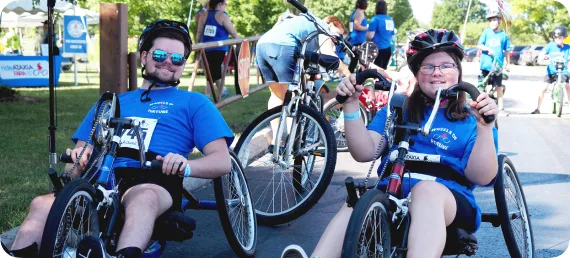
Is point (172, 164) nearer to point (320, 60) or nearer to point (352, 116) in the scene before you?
point (352, 116)

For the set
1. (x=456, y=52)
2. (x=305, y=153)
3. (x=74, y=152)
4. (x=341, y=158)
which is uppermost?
(x=456, y=52)

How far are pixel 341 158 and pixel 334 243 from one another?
492 cm

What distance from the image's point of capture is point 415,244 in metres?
2.95

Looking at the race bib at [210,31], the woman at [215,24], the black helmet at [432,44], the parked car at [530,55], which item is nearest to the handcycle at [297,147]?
the black helmet at [432,44]

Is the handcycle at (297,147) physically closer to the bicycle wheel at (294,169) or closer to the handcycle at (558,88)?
the bicycle wheel at (294,169)

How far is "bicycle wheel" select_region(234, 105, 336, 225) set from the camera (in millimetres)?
4770

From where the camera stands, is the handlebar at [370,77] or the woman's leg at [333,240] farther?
the handlebar at [370,77]

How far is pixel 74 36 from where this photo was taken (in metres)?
18.2

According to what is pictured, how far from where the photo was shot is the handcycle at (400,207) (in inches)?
111

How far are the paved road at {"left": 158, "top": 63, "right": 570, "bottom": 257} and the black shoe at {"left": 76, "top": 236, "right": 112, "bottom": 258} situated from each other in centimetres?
140

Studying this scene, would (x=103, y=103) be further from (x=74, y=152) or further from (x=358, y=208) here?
(x=358, y=208)

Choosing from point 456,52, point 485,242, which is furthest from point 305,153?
point 456,52

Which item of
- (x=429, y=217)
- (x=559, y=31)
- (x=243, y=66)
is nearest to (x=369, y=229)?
(x=429, y=217)

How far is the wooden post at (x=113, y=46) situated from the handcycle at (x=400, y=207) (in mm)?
2965
